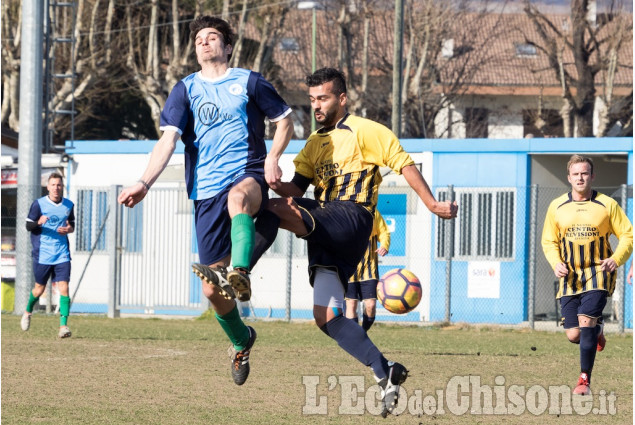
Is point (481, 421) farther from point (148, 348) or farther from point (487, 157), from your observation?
point (487, 157)

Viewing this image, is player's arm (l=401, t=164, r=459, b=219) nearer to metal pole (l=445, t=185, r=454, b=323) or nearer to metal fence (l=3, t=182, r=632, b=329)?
metal pole (l=445, t=185, r=454, b=323)

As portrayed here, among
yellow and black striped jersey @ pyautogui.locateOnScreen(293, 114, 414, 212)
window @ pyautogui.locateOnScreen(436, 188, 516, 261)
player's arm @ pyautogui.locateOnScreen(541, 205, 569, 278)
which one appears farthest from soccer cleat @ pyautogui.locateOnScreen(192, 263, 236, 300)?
window @ pyautogui.locateOnScreen(436, 188, 516, 261)

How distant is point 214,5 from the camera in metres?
35.2

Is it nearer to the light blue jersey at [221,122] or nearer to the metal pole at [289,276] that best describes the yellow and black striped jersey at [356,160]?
the light blue jersey at [221,122]

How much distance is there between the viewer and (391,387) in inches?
286

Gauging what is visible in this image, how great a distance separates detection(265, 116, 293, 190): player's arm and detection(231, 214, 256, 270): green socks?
1.06ft

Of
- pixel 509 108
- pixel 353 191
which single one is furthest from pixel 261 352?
pixel 509 108

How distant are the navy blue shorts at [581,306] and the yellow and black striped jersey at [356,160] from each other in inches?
140

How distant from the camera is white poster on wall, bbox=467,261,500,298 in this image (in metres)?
21.4

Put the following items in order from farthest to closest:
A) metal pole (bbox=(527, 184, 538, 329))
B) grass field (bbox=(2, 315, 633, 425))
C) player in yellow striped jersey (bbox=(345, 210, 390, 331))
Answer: metal pole (bbox=(527, 184, 538, 329)) < player in yellow striped jersey (bbox=(345, 210, 390, 331)) < grass field (bbox=(2, 315, 633, 425))

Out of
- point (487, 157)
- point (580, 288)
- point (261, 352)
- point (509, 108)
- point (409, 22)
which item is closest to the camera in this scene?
point (580, 288)

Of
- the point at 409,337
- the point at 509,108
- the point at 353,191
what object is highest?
the point at 509,108

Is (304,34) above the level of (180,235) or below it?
above

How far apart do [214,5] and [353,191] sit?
28442 millimetres
